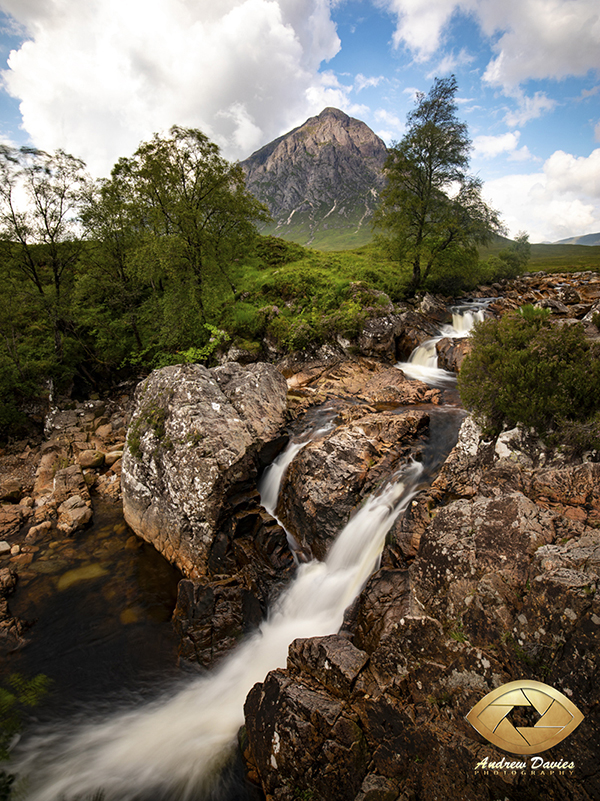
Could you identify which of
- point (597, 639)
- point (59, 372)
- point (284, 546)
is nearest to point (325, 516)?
point (284, 546)

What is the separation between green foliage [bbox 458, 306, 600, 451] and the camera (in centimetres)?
709

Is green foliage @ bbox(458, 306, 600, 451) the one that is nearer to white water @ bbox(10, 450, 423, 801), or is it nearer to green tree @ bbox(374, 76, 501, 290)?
white water @ bbox(10, 450, 423, 801)

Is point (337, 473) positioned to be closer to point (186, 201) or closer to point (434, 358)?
point (434, 358)

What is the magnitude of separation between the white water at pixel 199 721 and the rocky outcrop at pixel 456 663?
1.28m

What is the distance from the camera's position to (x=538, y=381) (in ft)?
24.9

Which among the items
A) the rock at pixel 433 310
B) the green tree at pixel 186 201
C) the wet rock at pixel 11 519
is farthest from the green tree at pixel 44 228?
the rock at pixel 433 310

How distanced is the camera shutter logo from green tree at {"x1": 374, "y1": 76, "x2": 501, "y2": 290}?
26048 mm

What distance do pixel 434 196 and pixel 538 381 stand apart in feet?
75.9

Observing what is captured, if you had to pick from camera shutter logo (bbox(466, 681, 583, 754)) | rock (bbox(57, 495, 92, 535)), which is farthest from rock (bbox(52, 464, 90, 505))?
camera shutter logo (bbox(466, 681, 583, 754))

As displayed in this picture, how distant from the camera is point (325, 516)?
31.8ft

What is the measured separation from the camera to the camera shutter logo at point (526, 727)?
3717mm

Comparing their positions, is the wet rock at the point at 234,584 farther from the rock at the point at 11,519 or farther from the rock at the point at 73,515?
the rock at the point at 11,519

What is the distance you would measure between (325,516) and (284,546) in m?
1.58

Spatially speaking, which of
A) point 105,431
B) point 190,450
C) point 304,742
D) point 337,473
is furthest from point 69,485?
point 304,742
